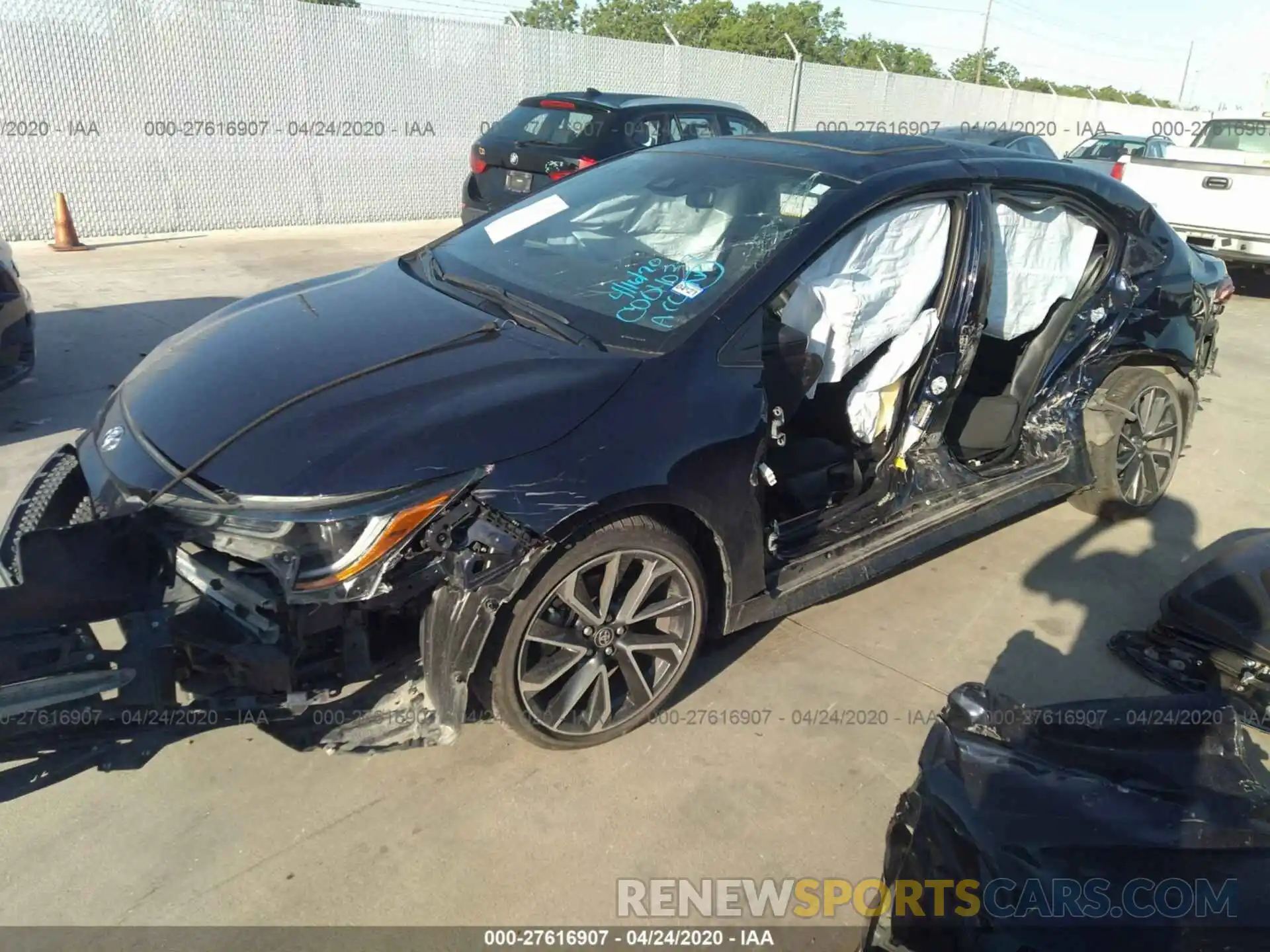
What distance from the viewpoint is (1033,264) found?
4.00m

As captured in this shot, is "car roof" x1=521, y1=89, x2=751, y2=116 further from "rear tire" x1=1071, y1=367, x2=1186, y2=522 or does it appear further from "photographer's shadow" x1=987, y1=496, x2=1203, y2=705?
"photographer's shadow" x1=987, y1=496, x2=1203, y2=705

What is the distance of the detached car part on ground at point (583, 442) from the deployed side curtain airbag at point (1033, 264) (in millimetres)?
17

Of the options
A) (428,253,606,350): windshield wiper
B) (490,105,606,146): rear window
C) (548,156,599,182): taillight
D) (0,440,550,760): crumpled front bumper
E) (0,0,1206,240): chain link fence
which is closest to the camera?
(0,440,550,760): crumpled front bumper

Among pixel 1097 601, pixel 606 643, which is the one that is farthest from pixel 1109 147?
pixel 606 643

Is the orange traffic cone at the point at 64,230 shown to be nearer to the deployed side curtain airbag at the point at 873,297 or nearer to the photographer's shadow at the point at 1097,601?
the deployed side curtain airbag at the point at 873,297

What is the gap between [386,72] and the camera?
1280cm

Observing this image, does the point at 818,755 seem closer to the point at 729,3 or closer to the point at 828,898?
the point at 828,898

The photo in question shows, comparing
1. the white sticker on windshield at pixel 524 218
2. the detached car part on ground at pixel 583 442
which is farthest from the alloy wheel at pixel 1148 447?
the white sticker on windshield at pixel 524 218

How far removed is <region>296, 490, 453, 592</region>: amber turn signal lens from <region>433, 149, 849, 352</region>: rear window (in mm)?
856

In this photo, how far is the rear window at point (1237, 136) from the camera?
480 inches

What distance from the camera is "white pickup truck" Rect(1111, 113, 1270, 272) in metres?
9.88

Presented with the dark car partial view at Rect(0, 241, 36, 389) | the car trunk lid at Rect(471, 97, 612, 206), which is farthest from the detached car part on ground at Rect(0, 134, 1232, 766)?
the car trunk lid at Rect(471, 97, 612, 206)

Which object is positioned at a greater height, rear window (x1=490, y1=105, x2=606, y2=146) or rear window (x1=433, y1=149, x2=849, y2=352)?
rear window (x1=490, y1=105, x2=606, y2=146)

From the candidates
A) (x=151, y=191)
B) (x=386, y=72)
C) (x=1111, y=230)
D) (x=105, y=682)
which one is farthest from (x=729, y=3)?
(x=105, y=682)
